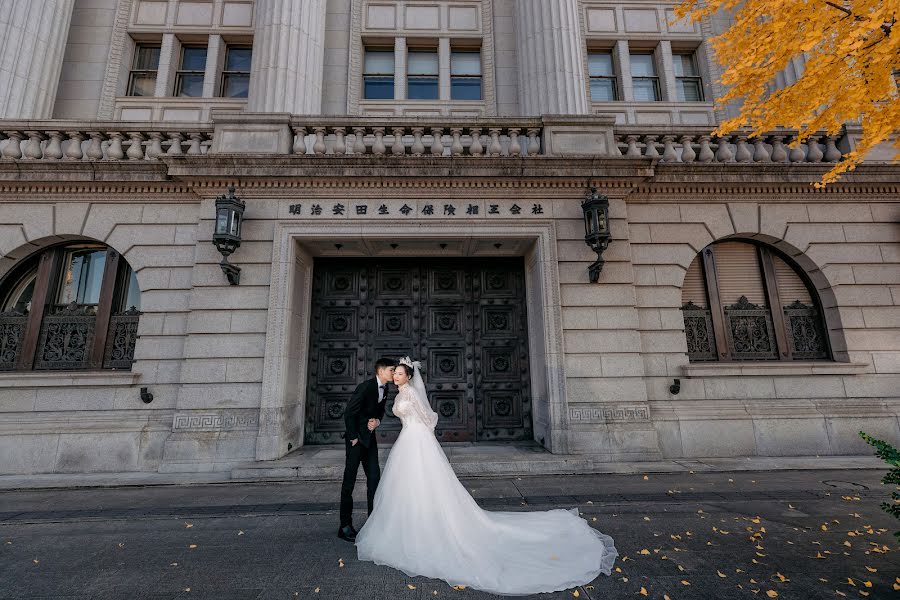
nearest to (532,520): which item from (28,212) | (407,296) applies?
(407,296)

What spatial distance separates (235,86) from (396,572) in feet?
48.9

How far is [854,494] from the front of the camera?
609 cm

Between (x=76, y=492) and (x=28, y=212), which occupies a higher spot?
(x=28, y=212)

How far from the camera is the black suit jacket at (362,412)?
4.83 metres

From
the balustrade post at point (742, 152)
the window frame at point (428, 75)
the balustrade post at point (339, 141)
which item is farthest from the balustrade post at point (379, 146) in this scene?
the balustrade post at point (742, 152)

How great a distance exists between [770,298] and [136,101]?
18.8 metres

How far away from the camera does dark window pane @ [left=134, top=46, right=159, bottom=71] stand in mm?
13188

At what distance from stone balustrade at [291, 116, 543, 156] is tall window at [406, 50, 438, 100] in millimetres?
4430

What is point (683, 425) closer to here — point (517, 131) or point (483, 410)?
point (483, 410)

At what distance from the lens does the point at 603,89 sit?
13562 millimetres

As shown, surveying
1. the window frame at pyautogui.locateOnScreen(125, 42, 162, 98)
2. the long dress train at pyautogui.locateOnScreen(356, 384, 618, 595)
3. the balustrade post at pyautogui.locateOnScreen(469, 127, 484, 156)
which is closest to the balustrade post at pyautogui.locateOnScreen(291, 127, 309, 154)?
the balustrade post at pyautogui.locateOnScreen(469, 127, 484, 156)

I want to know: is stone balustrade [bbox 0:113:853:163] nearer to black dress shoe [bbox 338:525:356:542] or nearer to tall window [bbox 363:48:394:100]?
tall window [bbox 363:48:394:100]

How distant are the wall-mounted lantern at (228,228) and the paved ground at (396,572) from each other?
13.7ft

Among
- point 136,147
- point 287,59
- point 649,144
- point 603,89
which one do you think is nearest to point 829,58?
point 649,144
